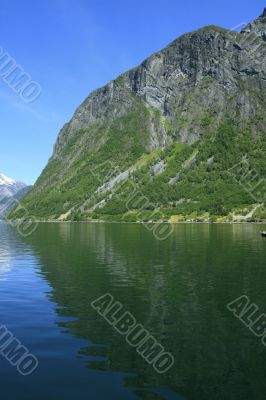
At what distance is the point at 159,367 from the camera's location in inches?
1033

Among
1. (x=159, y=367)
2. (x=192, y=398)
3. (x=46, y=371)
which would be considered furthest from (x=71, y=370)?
(x=192, y=398)

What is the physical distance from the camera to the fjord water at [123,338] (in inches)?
919

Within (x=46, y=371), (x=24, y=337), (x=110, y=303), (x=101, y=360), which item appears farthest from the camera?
(x=110, y=303)

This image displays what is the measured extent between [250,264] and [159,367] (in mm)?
49943

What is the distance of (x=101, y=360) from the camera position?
27250 mm

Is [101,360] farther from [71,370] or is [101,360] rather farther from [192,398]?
[192,398]

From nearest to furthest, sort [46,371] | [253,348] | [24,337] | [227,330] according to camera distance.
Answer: [46,371] → [253,348] → [24,337] → [227,330]

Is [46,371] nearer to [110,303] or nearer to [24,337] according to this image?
[24,337]

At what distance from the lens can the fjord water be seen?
23.3 metres

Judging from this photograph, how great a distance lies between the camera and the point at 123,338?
105 ft

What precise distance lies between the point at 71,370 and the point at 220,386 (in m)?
8.43

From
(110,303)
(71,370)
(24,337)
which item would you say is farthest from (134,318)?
(71,370)

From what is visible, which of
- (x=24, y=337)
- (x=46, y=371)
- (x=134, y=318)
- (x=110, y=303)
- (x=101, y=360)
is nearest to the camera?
(x=46, y=371)

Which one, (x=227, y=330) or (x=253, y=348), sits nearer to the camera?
(x=253, y=348)
